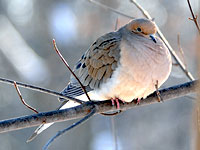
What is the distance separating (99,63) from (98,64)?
0.01 m

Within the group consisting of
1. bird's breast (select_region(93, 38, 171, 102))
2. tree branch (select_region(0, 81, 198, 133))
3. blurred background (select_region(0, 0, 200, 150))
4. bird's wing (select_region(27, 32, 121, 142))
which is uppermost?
blurred background (select_region(0, 0, 200, 150))

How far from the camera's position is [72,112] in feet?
8.36

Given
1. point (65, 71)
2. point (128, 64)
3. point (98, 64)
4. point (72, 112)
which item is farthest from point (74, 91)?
point (65, 71)

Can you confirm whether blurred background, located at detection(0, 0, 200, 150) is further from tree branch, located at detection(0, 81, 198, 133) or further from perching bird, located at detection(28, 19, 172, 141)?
tree branch, located at detection(0, 81, 198, 133)

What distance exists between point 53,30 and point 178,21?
310 cm

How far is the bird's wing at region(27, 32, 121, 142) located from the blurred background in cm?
495

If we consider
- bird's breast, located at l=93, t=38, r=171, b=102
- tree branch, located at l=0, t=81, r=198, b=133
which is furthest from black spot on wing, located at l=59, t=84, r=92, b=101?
tree branch, located at l=0, t=81, r=198, b=133

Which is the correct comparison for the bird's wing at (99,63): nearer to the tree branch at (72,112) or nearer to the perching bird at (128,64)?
the perching bird at (128,64)

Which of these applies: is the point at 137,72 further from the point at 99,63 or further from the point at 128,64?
the point at 99,63

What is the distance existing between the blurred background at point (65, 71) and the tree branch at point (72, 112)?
5.39 m

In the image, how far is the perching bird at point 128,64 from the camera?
9.56ft

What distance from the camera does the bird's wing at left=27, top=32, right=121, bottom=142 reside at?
120 inches

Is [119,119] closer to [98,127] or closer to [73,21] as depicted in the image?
[98,127]

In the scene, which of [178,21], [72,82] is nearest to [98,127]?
[178,21]
